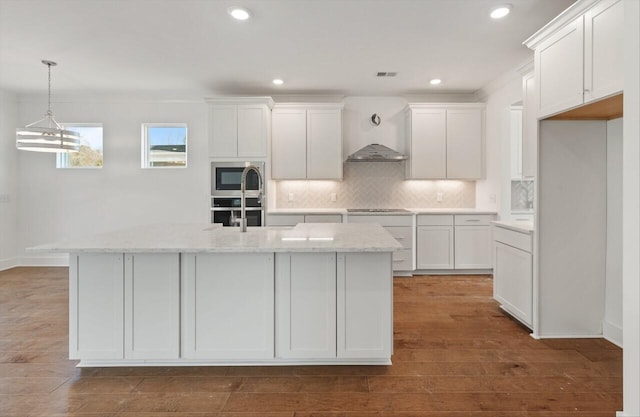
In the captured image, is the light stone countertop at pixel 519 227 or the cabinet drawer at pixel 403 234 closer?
the light stone countertop at pixel 519 227

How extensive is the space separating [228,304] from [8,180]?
542cm

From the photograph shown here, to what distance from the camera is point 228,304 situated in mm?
2301

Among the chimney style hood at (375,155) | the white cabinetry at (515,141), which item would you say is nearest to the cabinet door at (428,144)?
the chimney style hood at (375,155)

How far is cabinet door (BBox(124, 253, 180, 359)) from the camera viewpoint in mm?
2287

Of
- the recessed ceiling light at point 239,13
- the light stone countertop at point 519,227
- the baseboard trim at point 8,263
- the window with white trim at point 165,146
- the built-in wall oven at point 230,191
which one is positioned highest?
the recessed ceiling light at point 239,13

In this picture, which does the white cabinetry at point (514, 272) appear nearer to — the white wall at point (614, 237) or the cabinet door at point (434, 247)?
the white wall at point (614, 237)

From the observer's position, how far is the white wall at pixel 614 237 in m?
2.77

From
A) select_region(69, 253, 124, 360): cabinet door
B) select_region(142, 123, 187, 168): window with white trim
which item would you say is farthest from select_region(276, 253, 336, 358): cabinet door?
select_region(142, 123, 187, 168): window with white trim

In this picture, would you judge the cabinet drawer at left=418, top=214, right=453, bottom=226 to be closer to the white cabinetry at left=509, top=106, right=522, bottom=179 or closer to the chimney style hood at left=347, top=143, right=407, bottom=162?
the chimney style hood at left=347, top=143, right=407, bottom=162

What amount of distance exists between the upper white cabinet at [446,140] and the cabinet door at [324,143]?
3.63 ft

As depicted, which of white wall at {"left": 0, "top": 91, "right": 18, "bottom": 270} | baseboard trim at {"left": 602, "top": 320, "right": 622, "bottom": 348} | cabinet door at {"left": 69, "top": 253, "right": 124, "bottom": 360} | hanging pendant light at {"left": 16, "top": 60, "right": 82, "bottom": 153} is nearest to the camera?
cabinet door at {"left": 69, "top": 253, "right": 124, "bottom": 360}

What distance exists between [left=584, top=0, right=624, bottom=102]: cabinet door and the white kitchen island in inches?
66.4

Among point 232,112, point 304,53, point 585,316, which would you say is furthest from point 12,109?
point 585,316

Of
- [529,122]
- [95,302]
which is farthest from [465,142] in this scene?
[95,302]
